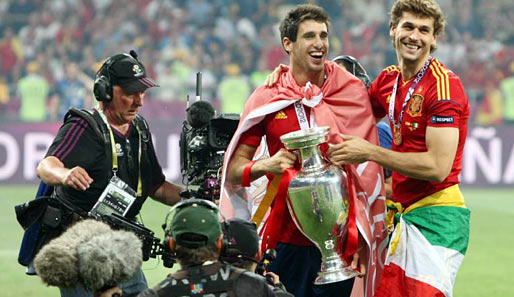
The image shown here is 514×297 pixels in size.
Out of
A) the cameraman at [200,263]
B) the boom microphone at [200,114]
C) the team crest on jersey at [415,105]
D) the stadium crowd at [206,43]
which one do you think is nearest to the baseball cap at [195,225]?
the cameraman at [200,263]

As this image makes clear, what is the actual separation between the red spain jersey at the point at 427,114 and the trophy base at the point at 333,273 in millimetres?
594

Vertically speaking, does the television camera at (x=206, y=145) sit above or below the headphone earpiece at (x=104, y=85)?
below

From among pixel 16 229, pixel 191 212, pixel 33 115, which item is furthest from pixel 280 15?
pixel 191 212

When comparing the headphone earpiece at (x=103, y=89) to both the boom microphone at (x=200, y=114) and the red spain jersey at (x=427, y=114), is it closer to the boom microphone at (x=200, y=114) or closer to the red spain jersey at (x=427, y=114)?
the boom microphone at (x=200, y=114)

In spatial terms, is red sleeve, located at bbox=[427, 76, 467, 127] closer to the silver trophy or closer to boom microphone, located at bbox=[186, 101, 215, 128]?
the silver trophy

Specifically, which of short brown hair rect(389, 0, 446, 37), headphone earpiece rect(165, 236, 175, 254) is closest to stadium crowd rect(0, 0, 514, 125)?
short brown hair rect(389, 0, 446, 37)

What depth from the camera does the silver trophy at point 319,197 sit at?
4.90m

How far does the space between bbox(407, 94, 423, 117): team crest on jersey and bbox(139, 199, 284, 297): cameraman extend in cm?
161

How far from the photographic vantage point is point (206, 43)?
20.9 m

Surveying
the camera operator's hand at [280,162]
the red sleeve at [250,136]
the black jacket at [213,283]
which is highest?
the red sleeve at [250,136]

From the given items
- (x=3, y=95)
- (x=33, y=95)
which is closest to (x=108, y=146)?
(x=33, y=95)

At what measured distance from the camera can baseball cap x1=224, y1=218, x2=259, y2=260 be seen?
4590 mm

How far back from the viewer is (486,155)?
1736 cm

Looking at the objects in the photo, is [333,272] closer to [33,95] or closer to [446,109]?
[446,109]
